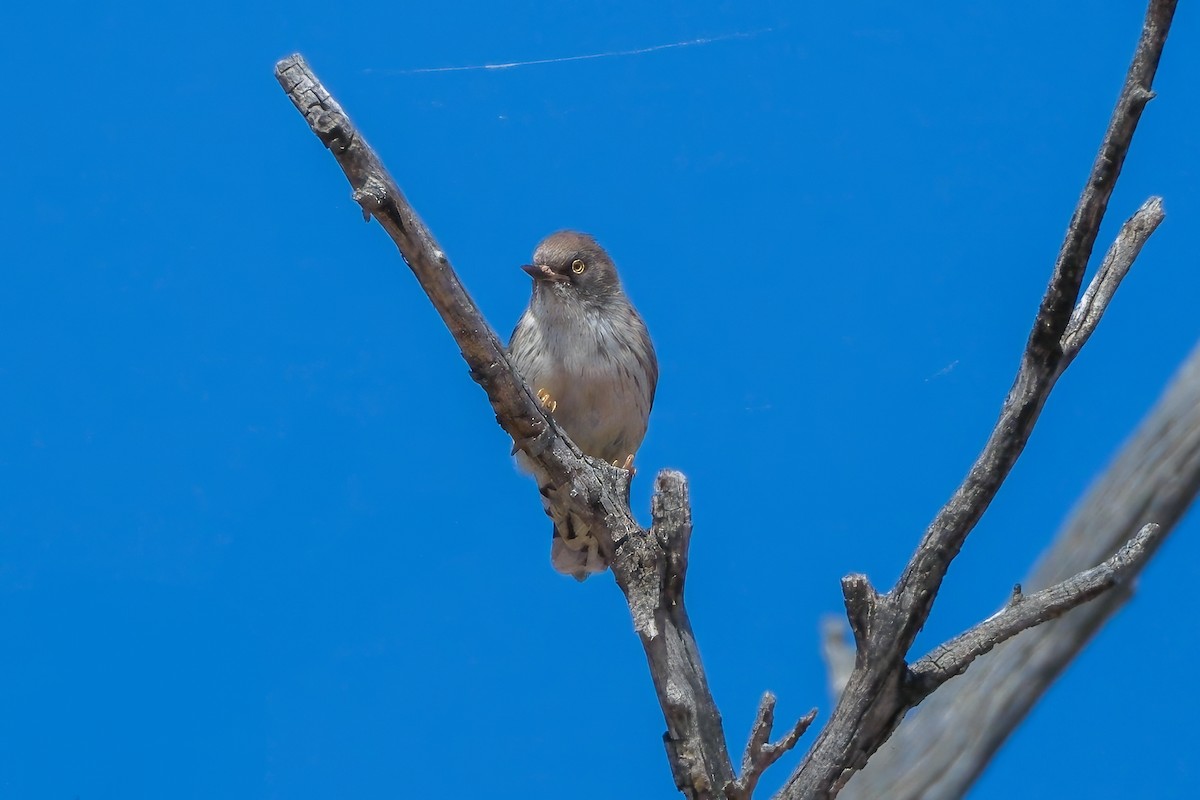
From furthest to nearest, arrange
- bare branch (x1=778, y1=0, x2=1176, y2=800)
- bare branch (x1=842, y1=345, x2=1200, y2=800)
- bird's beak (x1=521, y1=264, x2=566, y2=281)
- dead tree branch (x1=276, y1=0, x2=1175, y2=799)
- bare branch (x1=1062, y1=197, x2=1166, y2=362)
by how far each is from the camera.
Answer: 1. bird's beak (x1=521, y1=264, x2=566, y2=281)
2. bare branch (x1=842, y1=345, x2=1200, y2=800)
3. bare branch (x1=1062, y1=197, x2=1166, y2=362)
4. dead tree branch (x1=276, y1=0, x2=1175, y2=799)
5. bare branch (x1=778, y1=0, x2=1176, y2=800)

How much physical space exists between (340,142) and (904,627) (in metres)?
2.66

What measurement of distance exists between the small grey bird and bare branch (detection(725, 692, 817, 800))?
8.80ft

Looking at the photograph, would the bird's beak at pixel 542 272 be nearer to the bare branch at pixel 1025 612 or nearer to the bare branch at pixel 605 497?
the bare branch at pixel 605 497

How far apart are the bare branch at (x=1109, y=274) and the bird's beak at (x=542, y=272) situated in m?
3.39

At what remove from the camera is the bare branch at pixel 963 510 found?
4.37 metres

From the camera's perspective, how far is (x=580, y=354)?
7.62m

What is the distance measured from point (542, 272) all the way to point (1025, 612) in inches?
143

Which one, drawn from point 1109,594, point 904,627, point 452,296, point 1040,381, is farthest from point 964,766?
point 452,296

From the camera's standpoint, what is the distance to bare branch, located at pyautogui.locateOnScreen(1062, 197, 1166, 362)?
4746 mm

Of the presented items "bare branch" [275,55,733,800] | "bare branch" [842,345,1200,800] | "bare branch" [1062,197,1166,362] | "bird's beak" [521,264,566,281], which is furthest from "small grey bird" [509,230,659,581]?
"bare branch" [1062,197,1166,362]

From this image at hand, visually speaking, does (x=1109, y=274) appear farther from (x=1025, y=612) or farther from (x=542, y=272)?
(x=542, y=272)

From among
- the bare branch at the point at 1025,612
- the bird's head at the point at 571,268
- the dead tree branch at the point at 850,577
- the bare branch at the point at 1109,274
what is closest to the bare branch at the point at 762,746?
the dead tree branch at the point at 850,577

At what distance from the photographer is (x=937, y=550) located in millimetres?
4867

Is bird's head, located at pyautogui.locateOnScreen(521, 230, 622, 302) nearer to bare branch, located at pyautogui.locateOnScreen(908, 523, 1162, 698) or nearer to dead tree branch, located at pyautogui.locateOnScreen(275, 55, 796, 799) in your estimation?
A: dead tree branch, located at pyautogui.locateOnScreen(275, 55, 796, 799)
